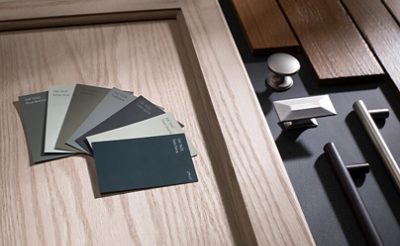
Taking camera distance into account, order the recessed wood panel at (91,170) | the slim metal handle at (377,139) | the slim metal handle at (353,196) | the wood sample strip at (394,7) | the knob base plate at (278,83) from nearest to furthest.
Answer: the recessed wood panel at (91,170) → the slim metal handle at (353,196) → the slim metal handle at (377,139) → the knob base plate at (278,83) → the wood sample strip at (394,7)

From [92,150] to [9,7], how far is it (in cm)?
42

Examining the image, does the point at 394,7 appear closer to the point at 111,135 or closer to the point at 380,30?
the point at 380,30

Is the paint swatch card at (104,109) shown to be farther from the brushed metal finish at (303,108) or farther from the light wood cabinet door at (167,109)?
the brushed metal finish at (303,108)

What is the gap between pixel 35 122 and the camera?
92 centimetres

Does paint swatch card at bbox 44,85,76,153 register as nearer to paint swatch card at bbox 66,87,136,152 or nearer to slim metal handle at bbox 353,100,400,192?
paint swatch card at bbox 66,87,136,152

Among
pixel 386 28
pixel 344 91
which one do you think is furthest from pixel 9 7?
pixel 386 28

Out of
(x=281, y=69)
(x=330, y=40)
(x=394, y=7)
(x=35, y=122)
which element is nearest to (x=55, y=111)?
(x=35, y=122)

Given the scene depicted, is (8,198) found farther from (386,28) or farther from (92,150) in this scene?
(386,28)

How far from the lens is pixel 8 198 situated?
0.83m

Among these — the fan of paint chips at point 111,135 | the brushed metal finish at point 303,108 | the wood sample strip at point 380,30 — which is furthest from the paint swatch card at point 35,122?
the wood sample strip at point 380,30

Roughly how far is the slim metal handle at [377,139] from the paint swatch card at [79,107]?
56 centimetres

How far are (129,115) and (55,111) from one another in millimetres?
139

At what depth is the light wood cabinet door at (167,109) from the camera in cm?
82

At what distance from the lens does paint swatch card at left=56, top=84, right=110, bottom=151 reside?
0.90 m
